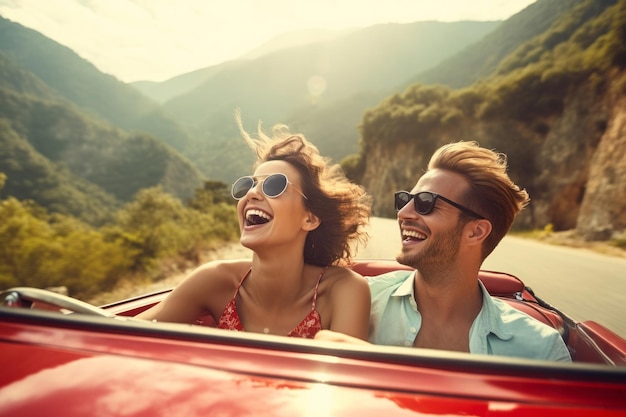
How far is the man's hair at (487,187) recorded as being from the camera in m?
2.07

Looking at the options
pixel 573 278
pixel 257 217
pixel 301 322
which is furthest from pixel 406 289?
pixel 573 278

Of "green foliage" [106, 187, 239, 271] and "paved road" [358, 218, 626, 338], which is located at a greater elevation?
"green foliage" [106, 187, 239, 271]

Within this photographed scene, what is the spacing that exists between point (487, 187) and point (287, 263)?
98cm

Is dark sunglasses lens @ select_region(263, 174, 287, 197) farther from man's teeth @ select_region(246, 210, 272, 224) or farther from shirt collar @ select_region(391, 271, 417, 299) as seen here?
shirt collar @ select_region(391, 271, 417, 299)

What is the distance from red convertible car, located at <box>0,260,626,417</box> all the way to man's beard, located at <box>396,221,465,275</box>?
1.08 metres

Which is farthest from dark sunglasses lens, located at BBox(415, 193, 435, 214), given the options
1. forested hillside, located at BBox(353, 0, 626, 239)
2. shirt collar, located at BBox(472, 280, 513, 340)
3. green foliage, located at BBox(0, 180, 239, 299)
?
forested hillside, located at BBox(353, 0, 626, 239)

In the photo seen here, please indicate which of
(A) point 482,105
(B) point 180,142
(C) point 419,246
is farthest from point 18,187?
(B) point 180,142

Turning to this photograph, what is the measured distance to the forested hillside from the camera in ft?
55.3

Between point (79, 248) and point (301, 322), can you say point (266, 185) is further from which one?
point (79, 248)

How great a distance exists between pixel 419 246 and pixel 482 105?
92.6 feet

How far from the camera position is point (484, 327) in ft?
6.21

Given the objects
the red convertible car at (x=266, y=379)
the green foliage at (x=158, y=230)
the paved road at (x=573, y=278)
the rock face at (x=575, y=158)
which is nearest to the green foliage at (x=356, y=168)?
the rock face at (x=575, y=158)

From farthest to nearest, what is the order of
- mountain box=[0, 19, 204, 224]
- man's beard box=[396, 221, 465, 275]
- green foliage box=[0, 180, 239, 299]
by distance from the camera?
mountain box=[0, 19, 204, 224] < green foliage box=[0, 180, 239, 299] < man's beard box=[396, 221, 465, 275]

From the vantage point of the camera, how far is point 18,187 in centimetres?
3544
